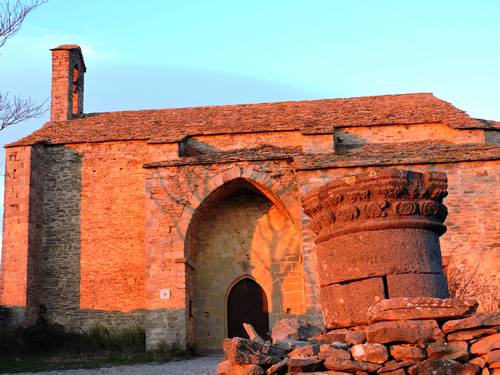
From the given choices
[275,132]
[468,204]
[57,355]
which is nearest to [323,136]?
[275,132]

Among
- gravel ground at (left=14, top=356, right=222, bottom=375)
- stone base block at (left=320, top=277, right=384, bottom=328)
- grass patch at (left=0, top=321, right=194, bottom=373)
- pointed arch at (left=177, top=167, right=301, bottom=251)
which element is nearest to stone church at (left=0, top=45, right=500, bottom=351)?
pointed arch at (left=177, top=167, right=301, bottom=251)

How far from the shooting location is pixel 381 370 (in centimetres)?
424

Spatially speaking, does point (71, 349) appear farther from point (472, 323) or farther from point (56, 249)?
point (472, 323)

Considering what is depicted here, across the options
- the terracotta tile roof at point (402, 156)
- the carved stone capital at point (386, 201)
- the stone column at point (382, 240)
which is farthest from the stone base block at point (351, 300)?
the terracotta tile roof at point (402, 156)

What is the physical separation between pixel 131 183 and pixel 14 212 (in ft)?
10.4

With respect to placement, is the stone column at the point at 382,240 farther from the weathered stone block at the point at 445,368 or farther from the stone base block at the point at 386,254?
the weathered stone block at the point at 445,368

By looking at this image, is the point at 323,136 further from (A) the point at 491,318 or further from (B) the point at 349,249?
(A) the point at 491,318

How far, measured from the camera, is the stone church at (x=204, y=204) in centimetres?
1362

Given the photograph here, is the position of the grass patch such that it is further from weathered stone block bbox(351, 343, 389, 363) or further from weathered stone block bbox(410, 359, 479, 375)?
weathered stone block bbox(410, 359, 479, 375)

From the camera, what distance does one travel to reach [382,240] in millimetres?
5328

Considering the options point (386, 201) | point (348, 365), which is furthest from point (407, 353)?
point (386, 201)

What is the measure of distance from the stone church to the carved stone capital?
23.9 ft

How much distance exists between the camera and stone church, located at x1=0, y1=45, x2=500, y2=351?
1362 cm

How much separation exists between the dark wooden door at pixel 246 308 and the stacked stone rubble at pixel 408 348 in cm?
1082
